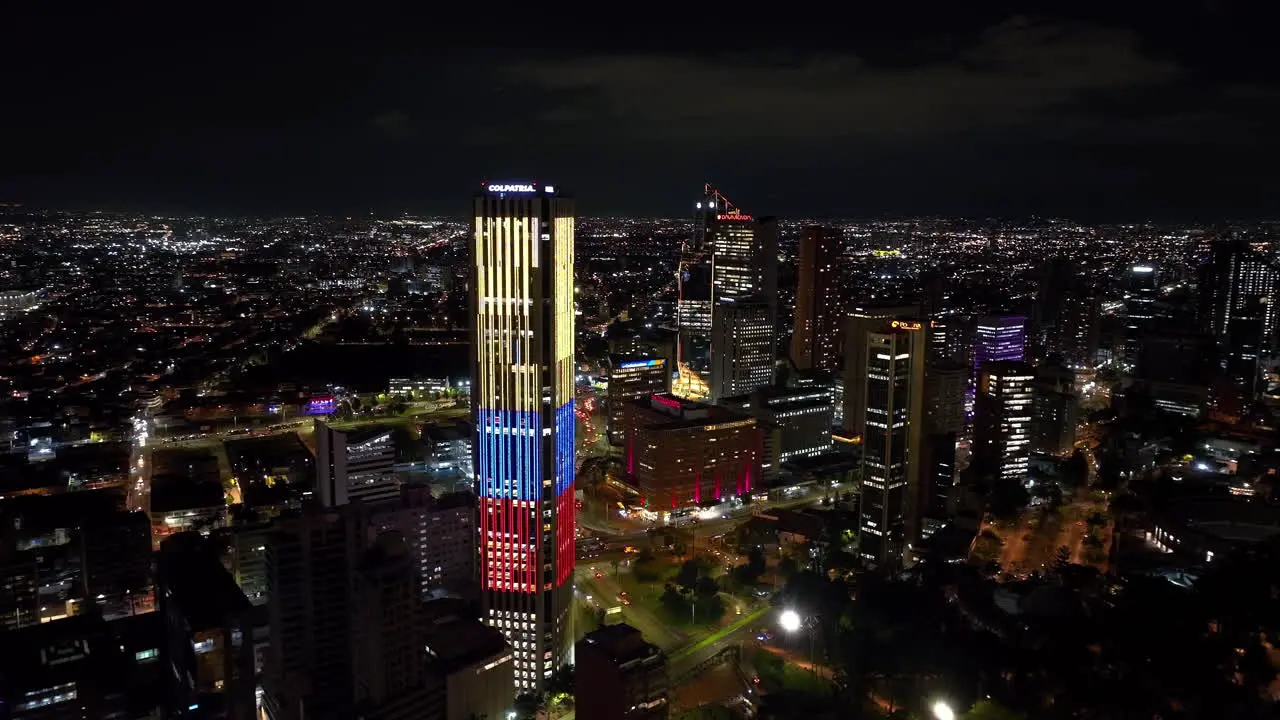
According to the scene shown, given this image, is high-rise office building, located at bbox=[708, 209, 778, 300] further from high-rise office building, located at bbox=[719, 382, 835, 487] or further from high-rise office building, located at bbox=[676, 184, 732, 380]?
high-rise office building, located at bbox=[719, 382, 835, 487]

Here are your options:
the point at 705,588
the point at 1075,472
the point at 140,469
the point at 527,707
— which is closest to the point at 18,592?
the point at 140,469

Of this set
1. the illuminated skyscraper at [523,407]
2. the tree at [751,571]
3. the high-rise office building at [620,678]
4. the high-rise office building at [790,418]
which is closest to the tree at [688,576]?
the tree at [751,571]

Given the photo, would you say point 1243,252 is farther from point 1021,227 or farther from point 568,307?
point 1021,227

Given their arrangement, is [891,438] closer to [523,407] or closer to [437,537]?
[523,407]

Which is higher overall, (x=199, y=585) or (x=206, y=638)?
(x=199, y=585)

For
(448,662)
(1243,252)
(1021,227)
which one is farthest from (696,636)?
(1021,227)
